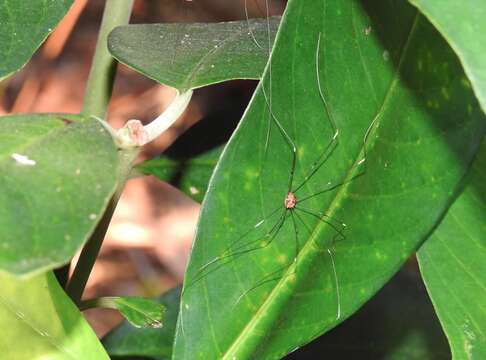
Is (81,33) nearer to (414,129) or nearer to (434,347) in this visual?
(434,347)

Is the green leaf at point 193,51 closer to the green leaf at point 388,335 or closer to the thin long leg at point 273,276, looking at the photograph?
the thin long leg at point 273,276

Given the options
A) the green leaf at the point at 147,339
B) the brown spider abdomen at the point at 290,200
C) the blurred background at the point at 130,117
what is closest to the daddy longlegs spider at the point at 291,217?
the brown spider abdomen at the point at 290,200

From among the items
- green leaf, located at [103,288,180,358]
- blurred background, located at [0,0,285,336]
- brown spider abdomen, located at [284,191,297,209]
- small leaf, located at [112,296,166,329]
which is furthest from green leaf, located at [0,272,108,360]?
blurred background, located at [0,0,285,336]

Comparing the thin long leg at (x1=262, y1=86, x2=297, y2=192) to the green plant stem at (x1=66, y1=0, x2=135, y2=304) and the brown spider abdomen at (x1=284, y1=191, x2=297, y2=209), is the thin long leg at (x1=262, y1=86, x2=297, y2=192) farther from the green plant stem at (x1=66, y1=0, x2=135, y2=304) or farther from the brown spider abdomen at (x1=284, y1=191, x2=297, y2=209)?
the green plant stem at (x1=66, y1=0, x2=135, y2=304)

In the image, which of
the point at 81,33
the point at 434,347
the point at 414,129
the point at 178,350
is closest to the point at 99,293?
the point at 81,33

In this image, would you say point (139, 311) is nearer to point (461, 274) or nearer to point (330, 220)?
point (330, 220)
